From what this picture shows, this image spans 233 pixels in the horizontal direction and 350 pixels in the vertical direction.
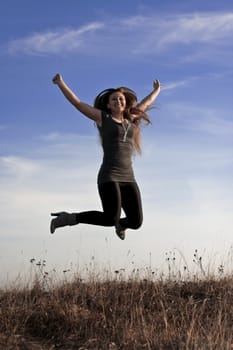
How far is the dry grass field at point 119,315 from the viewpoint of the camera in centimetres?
732

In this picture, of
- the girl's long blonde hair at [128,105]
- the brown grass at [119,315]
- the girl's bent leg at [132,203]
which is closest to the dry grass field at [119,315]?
the brown grass at [119,315]

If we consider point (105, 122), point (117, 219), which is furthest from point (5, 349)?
point (105, 122)

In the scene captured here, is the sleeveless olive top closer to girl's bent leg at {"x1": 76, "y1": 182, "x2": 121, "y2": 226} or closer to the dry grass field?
girl's bent leg at {"x1": 76, "y1": 182, "x2": 121, "y2": 226}

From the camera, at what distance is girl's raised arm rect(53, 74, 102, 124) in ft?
22.8

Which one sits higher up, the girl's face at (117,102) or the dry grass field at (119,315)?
the girl's face at (117,102)

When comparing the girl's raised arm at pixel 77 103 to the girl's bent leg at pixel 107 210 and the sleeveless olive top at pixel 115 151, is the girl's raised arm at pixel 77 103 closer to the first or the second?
the sleeveless olive top at pixel 115 151

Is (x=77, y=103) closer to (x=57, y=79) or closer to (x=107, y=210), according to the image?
(x=57, y=79)

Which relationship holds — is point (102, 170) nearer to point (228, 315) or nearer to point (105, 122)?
point (105, 122)

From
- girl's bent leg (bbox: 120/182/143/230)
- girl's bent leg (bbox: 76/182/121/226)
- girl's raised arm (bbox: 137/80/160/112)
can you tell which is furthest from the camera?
girl's raised arm (bbox: 137/80/160/112)

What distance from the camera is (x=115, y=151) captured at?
7027 millimetres

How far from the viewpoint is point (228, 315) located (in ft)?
27.9

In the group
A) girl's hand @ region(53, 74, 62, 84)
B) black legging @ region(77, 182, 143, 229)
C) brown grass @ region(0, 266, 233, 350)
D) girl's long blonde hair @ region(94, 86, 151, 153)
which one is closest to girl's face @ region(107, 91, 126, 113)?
girl's long blonde hair @ region(94, 86, 151, 153)

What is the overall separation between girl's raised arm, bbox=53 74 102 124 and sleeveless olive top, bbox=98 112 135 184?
0.09 meters

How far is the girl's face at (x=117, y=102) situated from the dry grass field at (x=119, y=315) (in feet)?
8.63
